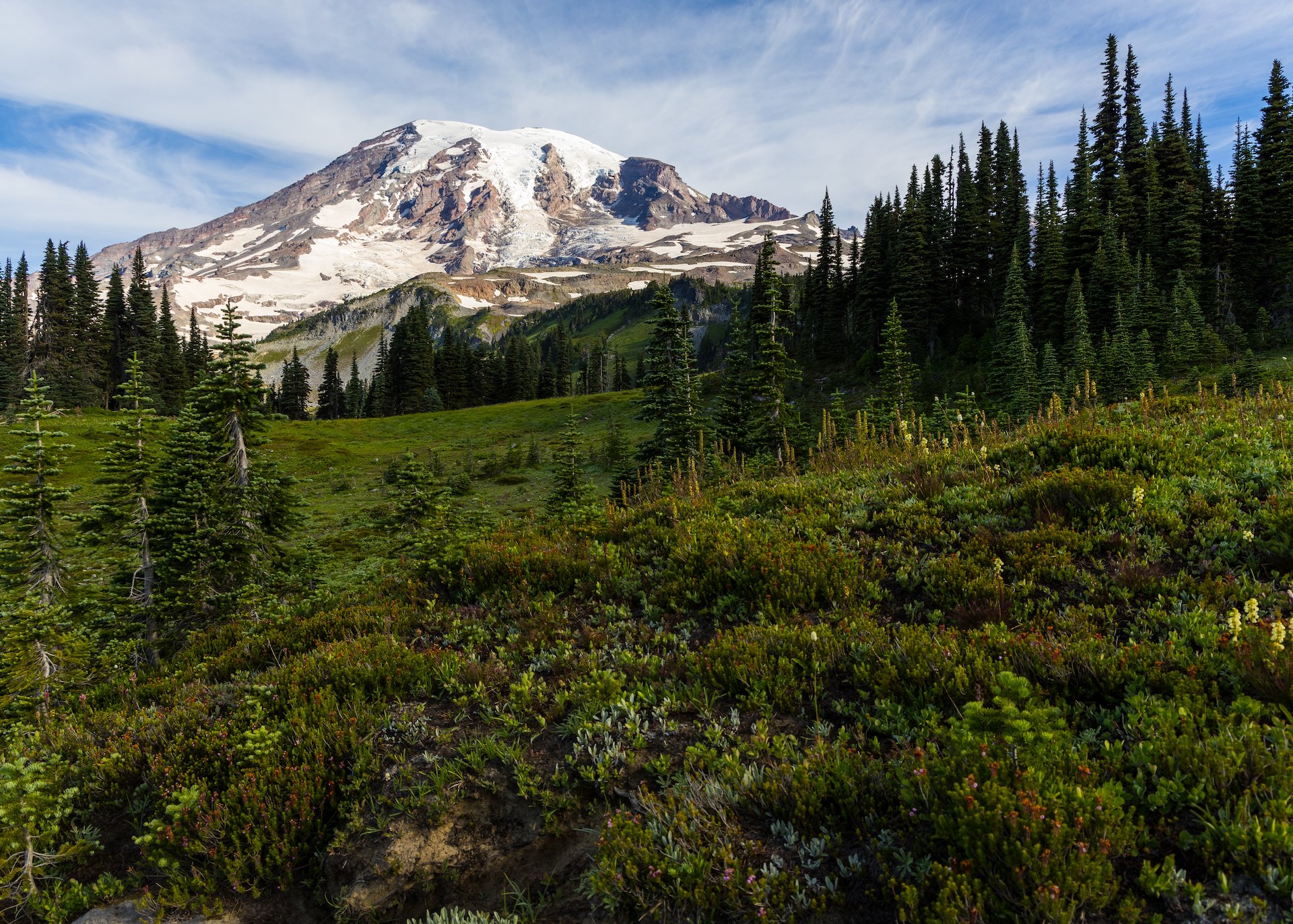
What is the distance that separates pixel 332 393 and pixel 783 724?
120754 mm

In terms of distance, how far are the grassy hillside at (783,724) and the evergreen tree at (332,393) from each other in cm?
11058

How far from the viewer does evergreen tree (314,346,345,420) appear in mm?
106188

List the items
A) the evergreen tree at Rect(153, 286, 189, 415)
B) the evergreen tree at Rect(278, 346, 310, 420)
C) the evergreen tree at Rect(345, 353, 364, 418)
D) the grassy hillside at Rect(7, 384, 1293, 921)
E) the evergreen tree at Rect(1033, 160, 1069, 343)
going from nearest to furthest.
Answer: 1. the grassy hillside at Rect(7, 384, 1293, 921)
2. the evergreen tree at Rect(1033, 160, 1069, 343)
3. the evergreen tree at Rect(153, 286, 189, 415)
4. the evergreen tree at Rect(278, 346, 310, 420)
5. the evergreen tree at Rect(345, 353, 364, 418)

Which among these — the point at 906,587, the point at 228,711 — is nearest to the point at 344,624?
the point at 228,711

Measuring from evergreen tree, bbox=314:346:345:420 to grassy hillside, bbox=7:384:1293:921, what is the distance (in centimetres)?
11058

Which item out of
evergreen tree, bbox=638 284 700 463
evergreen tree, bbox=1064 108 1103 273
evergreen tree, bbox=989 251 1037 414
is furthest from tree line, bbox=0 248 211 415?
evergreen tree, bbox=1064 108 1103 273

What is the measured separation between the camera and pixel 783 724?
4723 millimetres

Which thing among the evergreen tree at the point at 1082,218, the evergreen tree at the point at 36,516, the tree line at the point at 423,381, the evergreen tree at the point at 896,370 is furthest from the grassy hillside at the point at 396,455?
the evergreen tree at the point at 1082,218

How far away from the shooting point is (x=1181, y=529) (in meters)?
6.05

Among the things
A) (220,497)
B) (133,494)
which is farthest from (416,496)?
(133,494)

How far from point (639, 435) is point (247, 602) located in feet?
164

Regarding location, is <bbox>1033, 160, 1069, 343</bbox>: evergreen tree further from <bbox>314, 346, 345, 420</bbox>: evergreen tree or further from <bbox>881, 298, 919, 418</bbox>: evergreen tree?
<bbox>314, 346, 345, 420</bbox>: evergreen tree

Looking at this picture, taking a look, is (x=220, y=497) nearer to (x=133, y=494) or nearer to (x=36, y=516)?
(x=133, y=494)

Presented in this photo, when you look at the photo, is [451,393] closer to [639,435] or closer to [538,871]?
[639,435]
